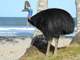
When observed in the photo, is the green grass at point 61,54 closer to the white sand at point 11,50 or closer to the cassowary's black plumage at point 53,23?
the cassowary's black plumage at point 53,23

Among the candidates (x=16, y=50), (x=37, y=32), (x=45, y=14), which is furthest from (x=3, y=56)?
(x=45, y=14)

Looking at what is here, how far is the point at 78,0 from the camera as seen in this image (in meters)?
12.3

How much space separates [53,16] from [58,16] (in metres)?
0.13

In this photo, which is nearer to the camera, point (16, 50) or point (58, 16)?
point (58, 16)

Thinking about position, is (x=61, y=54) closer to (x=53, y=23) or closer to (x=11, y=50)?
(x=53, y=23)

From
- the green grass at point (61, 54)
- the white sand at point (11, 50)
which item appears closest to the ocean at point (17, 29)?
the white sand at point (11, 50)

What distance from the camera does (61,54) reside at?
10.0 m

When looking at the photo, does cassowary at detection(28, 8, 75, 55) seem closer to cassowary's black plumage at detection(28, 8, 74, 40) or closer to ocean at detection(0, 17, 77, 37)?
cassowary's black plumage at detection(28, 8, 74, 40)

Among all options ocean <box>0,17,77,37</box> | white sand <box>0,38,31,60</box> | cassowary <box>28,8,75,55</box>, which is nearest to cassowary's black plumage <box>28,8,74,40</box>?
cassowary <box>28,8,75,55</box>

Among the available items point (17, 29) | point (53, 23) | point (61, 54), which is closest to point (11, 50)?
point (61, 54)

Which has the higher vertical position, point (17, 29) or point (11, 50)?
point (11, 50)

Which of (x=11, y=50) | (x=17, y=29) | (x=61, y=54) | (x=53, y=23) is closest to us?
(x=53, y=23)

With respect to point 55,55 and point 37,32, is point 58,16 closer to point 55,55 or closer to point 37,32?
point 55,55

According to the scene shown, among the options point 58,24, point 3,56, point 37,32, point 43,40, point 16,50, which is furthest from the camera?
point 16,50
